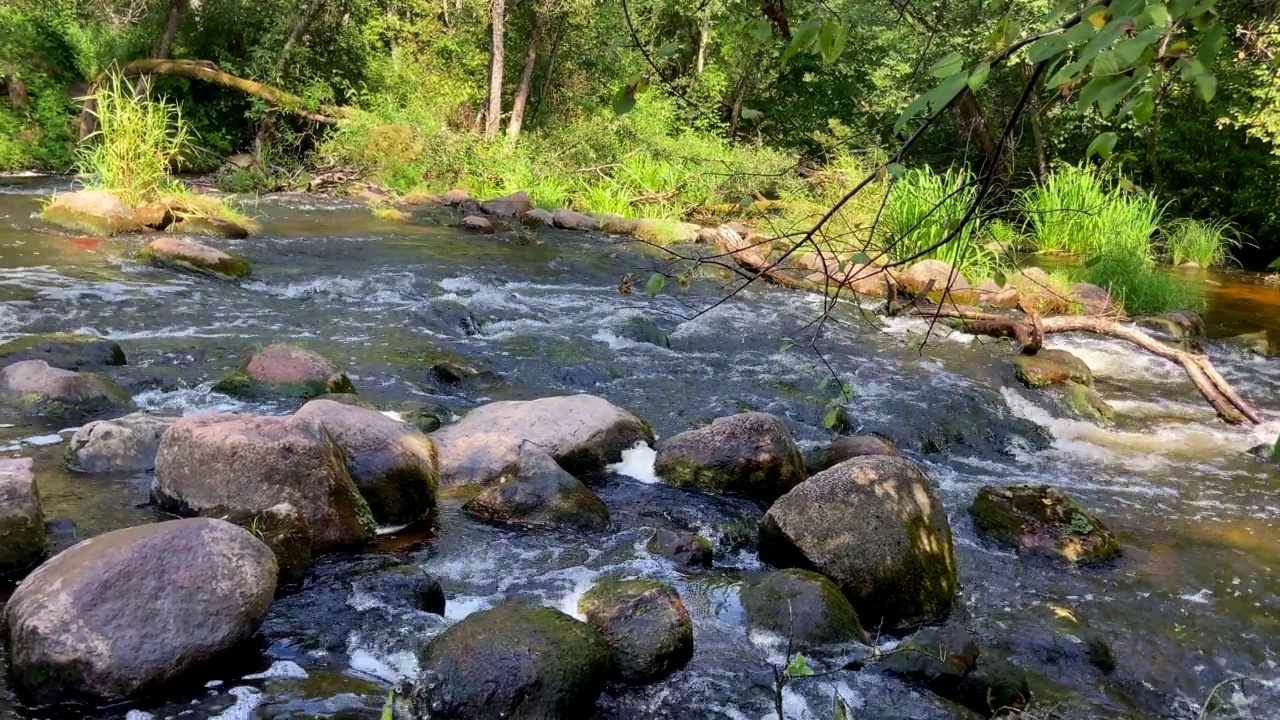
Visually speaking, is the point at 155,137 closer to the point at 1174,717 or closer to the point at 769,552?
the point at 769,552

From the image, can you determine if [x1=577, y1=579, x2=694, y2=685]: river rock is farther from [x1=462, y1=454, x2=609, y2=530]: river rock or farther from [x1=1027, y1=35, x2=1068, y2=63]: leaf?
[x1=1027, y1=35, x2=1068, y2=63]: leaf

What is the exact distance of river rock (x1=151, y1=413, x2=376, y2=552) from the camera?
3.38 metres

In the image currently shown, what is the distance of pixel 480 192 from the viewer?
49.4ft

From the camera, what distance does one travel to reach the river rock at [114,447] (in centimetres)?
395

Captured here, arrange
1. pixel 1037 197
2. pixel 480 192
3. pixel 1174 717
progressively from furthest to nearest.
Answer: pixel 480 192 < pixel 1037 197 < pixel 1174 717

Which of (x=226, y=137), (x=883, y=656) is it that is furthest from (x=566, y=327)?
(x=226, y=137)

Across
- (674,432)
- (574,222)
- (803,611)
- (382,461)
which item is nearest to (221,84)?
(574,222)

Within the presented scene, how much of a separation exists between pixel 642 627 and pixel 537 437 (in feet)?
5.59

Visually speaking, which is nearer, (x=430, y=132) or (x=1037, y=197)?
(x=1037, y=197)

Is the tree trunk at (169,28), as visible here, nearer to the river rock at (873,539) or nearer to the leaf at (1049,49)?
the river rock at (873,539)

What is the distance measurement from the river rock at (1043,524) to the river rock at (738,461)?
35.9 inches

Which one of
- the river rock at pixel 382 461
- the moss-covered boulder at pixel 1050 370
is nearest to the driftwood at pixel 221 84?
the moss-covered boulder at pixel 1050 370

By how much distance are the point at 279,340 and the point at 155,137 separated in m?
4.65

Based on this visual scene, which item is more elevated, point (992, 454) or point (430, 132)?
point (430, 132)
